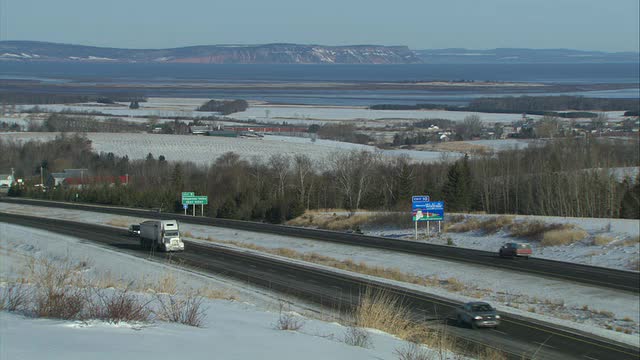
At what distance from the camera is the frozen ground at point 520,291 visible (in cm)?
2691

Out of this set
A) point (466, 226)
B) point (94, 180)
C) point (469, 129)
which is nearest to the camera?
point (466, 226)

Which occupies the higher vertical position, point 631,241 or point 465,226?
point 631,241

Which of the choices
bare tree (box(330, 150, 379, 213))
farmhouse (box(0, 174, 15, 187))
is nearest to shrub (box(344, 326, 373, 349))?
bare tree (box(330, 150, 379, 213))

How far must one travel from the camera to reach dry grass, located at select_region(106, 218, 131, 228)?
197 feet

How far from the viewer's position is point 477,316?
74.4 feet

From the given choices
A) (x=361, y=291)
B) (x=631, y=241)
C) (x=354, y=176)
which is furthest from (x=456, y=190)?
(x=361, y=291)

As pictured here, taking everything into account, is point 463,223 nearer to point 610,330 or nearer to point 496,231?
point 496,231

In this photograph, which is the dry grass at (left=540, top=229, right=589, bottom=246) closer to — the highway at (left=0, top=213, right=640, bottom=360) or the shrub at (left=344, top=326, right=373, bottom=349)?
the highway at (left=0, top=213, right=640, bottom=360)

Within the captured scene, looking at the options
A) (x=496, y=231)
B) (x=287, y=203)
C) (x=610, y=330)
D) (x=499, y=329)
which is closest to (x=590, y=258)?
(x=496, y=231)

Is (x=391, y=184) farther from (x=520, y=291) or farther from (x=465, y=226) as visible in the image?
(x=520, y=291)

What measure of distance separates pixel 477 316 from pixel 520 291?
9855mm

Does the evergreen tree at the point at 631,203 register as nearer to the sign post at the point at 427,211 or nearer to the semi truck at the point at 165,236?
the sign post at the point at 427,211

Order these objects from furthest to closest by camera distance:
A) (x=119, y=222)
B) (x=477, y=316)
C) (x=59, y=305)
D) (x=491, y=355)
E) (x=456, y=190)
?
(x=456, y=190) < (x=119, y=222) < (x=477, y=316) < (x=491, y=355) < (x=59, y=305)

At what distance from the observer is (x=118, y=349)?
9.35 m
